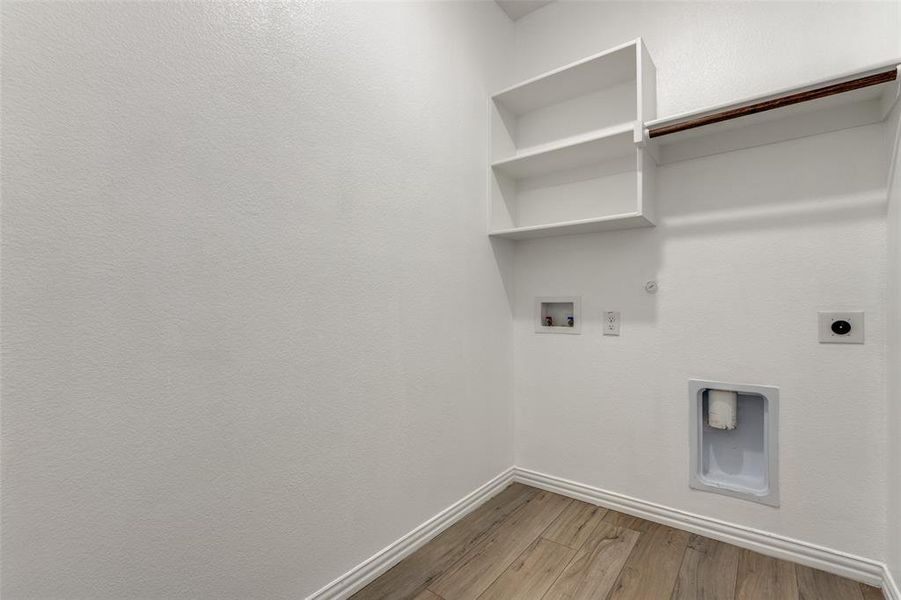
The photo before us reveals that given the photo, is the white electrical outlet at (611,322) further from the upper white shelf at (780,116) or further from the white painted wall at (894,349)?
the white painted wall at (894,349)

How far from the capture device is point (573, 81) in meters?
1.88

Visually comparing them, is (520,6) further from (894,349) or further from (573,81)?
(894,349)

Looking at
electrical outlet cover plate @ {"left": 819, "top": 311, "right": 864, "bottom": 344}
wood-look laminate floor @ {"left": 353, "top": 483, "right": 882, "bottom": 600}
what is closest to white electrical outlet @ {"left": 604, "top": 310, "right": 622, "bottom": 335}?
electrical outlet cover plate @ {"left": 819, "top": 311, "right": 864, "bottom": 344}

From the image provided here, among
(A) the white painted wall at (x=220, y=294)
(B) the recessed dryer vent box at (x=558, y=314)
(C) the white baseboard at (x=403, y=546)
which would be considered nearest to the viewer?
(A) the white painted wall at (x=220, y=294)

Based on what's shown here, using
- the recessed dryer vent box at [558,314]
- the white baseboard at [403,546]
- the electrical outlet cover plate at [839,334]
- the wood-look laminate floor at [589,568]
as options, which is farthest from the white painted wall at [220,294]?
the electrical outlet cover plate at [839,334]

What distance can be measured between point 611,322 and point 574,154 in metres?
0.80

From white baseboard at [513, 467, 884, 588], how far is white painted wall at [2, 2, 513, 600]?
669 mm

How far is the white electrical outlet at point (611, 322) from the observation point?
1890 mm

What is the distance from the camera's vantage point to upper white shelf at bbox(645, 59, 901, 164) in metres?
1.26

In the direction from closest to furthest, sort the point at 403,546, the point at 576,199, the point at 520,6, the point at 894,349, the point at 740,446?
1. the point at 894,349
2. the point at 403,546
3. the point at 740,446
4. the point at 576,199
5. the point at 520,6

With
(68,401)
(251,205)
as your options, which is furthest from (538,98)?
(68,401)

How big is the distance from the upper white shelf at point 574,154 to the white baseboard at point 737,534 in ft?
5.16

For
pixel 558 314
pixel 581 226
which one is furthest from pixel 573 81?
pixel 558 314

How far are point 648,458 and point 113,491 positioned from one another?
1.89 m
